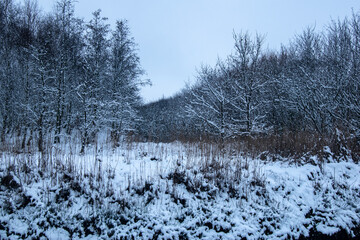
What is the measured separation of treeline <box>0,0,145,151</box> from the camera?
1208 cm

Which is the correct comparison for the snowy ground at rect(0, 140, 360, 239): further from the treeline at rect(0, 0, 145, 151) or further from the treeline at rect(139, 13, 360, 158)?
the treeline at rect(0, 0, 145, 151)

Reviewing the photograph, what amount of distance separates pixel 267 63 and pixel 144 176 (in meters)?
18.8

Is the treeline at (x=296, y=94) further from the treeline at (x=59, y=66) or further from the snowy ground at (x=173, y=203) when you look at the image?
the treeline at (x=59, y=66)

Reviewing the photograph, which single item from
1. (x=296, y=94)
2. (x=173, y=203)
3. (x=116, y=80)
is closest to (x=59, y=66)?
(x=116, y=80)

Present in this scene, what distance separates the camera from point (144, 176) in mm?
4668

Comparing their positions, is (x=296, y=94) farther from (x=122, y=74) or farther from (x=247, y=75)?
(x=122, y=74)

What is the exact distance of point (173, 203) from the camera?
4195 millimetres

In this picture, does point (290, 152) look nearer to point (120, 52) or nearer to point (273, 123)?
point (273, 123)

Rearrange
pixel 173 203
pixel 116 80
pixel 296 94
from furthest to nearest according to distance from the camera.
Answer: pixel 116 80 < pixel 296 94 < pixel 173 203

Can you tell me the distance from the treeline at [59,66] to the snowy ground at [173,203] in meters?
7.59

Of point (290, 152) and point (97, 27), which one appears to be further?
point (97, 27)

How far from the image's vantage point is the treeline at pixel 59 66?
12.1 metres

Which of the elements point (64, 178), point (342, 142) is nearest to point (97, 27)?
point (64, 178)

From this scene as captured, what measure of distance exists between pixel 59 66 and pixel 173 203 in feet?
40.7
